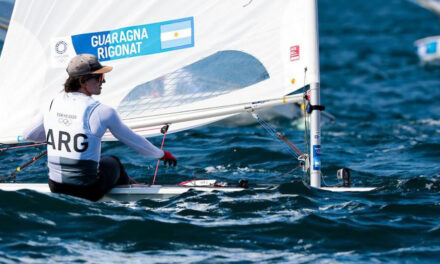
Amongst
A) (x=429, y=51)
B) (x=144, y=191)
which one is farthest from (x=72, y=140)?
→ (x=429, y=51)

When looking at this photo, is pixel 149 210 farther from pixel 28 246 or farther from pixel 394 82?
pixel 394 82

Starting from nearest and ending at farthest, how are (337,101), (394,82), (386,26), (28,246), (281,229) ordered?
(28,246) → (281,229) → (337,101) → (394,82) → (386,26)

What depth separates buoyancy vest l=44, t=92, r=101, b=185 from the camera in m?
5.93

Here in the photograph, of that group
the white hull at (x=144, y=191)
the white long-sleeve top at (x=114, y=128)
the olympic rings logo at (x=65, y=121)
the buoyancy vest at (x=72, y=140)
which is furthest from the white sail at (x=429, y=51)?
the olympic rings logo at (x=65, y=121)

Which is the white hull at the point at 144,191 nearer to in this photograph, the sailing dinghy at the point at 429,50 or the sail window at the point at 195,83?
the sail window at the point at 195,83

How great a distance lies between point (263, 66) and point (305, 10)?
59cm

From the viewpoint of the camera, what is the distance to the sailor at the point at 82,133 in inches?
233

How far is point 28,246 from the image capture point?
5.41 m

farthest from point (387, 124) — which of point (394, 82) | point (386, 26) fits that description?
point (386, 26)

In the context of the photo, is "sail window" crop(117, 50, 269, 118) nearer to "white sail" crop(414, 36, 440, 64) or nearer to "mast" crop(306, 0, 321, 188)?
"mast" crop(306, 0, 321, 188)

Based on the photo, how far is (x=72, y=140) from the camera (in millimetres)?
5961
